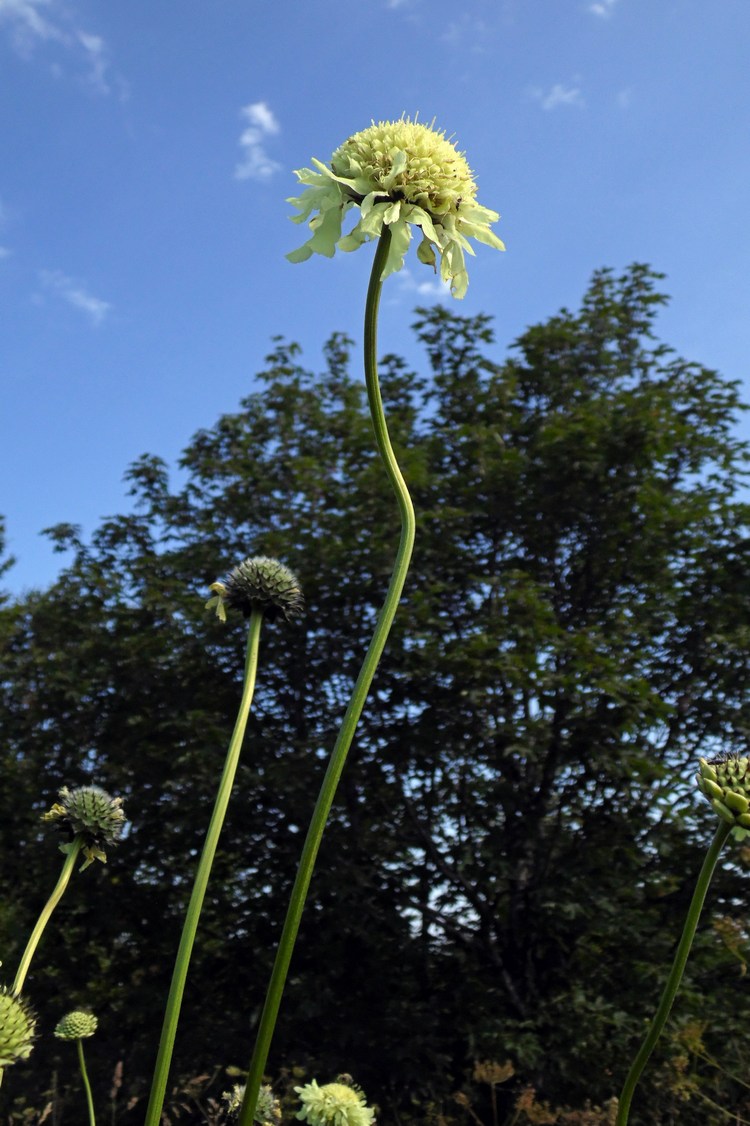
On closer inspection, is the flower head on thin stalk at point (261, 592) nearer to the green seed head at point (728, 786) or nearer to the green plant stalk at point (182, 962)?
the green plant stalk at point (182, 962)

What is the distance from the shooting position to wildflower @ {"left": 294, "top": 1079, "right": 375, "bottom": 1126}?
2.02m

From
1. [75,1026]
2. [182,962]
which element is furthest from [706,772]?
[75,1026]

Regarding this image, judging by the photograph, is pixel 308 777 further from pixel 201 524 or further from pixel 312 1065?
pixel 201 524

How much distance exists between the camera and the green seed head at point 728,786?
1.34 m

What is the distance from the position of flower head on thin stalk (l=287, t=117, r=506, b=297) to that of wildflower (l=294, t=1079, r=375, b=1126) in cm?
171

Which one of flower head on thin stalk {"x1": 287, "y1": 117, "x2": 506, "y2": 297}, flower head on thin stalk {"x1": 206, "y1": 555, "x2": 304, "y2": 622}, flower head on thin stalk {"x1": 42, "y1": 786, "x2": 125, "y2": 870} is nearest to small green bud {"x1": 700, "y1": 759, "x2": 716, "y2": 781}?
flower head on thin stalk {"x1": 287, "y1": 117, "x2": 506, "y2": 297}

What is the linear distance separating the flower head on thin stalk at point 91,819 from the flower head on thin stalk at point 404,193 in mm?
1262

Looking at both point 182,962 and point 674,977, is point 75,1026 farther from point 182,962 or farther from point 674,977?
point 674,977

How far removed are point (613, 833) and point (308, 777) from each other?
2951 millimetres

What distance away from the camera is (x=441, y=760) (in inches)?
352

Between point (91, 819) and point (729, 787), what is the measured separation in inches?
51.6

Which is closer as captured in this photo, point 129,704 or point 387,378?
point 129,704

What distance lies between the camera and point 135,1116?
29.9 ft

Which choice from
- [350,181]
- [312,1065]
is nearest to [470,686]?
[312,1065]
